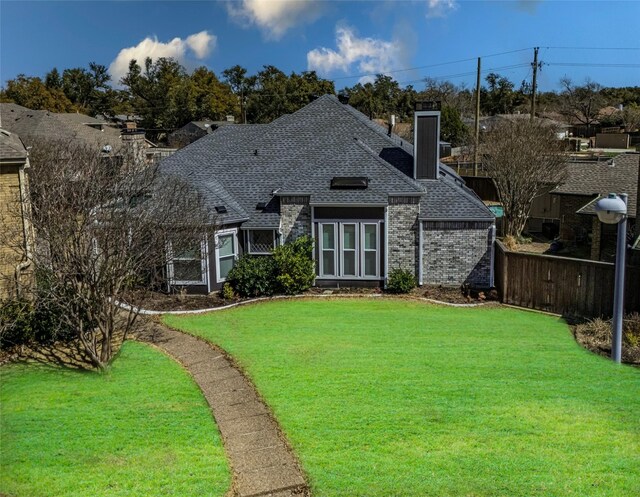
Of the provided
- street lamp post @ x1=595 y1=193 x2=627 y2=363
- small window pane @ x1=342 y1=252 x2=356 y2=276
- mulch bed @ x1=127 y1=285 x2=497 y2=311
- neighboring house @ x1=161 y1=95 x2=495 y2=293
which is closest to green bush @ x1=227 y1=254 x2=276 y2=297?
mulch bed @ x1=127 y1=285 x2=497 y2=311

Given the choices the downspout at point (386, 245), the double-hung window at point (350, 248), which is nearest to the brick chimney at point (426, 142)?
the downspout at point (386, 245)

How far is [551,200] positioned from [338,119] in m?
14.0

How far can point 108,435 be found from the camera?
30.0 ft

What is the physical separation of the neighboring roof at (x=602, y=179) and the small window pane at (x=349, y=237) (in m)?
11.1

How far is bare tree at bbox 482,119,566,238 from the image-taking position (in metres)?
28.6

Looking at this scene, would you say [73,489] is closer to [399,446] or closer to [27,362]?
[399,446]

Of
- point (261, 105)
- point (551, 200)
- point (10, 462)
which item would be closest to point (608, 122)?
point (261, 105)

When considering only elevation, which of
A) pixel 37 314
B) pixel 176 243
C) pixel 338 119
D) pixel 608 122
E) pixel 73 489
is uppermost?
pixel 608 122

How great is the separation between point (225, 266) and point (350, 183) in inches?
204

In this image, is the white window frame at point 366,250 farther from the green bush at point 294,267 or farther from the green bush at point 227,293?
the green bush at point 227,293

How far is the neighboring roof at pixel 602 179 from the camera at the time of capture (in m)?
25.8

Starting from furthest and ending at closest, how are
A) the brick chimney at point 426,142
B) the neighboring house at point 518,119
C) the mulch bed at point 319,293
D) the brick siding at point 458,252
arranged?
1. the neighboring house at point 518,119
2. the brick chimney at point 426,142
3. the brick siding at point 458,252
4. the mulch bed at point 319,293

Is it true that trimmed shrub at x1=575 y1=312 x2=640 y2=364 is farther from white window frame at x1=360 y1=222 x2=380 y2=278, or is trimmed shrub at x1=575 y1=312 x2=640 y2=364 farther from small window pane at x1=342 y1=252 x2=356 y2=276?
small window pane at x1=342 y1=252 x2=356 y2=276

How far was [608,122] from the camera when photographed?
79.0 m
